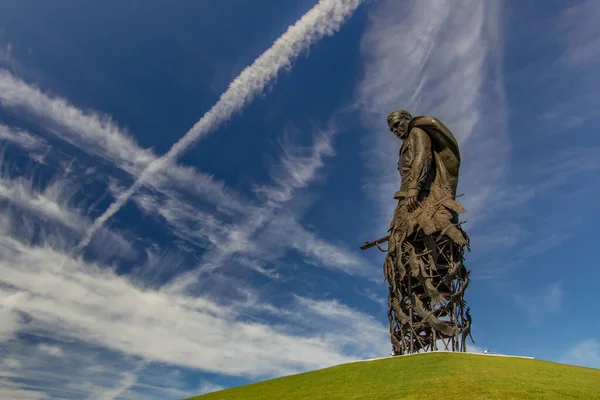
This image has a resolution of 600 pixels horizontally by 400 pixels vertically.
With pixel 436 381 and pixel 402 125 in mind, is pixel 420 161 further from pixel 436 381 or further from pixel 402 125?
pixel 436 381

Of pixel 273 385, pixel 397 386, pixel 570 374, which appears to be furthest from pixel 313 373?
pixel 570 374

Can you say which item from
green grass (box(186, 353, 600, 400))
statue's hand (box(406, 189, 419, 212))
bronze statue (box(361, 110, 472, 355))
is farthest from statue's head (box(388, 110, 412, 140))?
green grass (box(186, 353, 600, 400))

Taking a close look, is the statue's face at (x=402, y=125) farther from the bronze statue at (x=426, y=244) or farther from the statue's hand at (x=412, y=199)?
the statue's hand at (x=412, y=199)

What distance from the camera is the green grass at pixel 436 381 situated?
54.6 ft

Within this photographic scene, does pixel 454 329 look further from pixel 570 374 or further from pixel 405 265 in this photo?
pixel 570 374

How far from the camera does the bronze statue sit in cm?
3030

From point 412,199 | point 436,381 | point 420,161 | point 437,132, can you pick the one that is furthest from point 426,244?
point 436,381

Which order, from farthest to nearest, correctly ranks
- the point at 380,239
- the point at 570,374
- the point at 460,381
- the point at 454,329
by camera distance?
the point at 380,239 → the point at 454,329 → the point at 570,374 → the point at 460,381

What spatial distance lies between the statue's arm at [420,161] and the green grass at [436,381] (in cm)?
1215

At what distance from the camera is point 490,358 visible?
24062 mm

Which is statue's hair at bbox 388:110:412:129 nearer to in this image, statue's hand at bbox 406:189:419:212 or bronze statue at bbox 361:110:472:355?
bronze statue at bbox 361:110:472:355

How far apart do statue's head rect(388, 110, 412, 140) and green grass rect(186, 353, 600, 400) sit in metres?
16.8

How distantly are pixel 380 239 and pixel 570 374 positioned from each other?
1898 centimetres

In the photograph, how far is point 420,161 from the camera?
32438 mm
